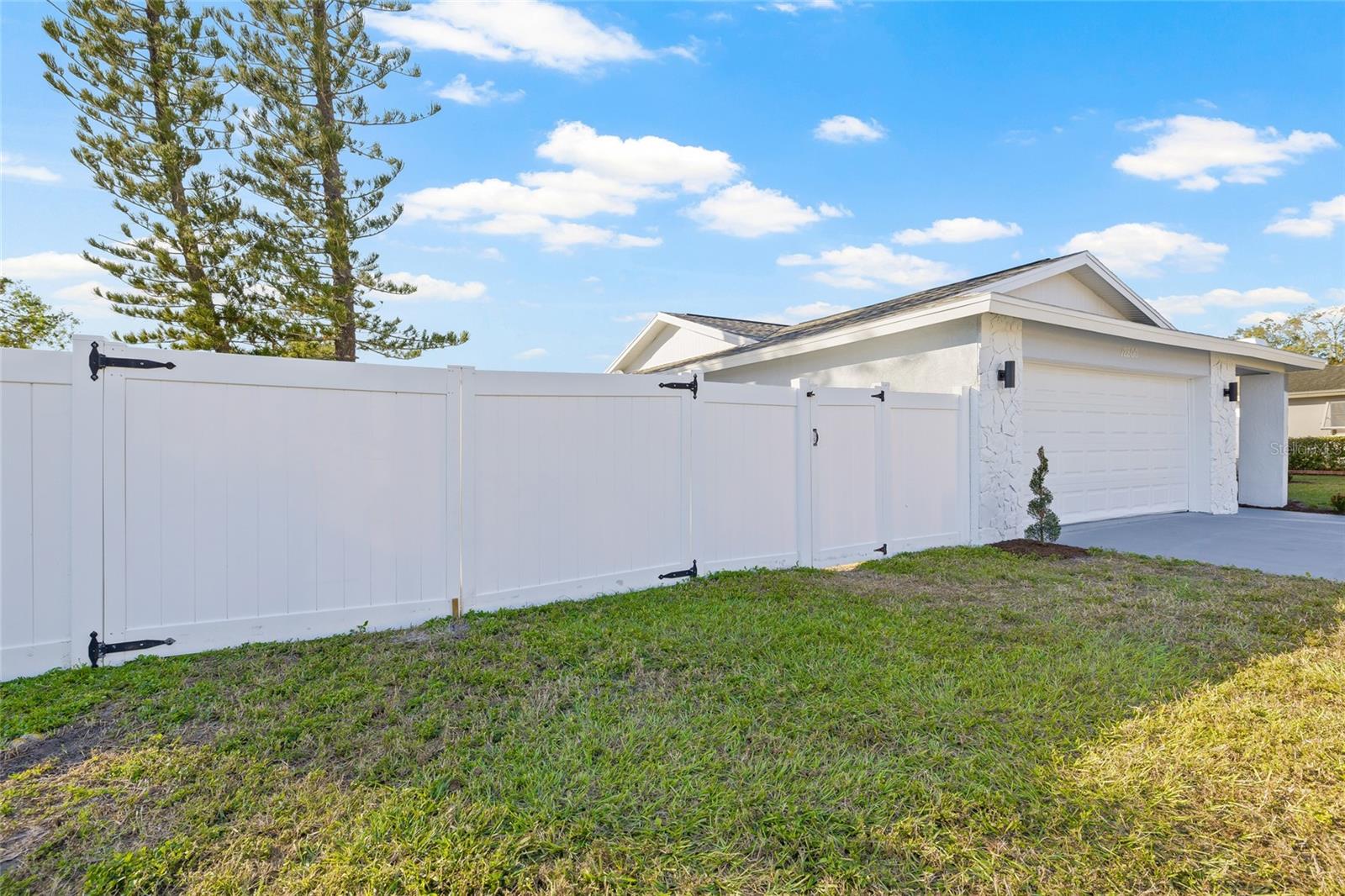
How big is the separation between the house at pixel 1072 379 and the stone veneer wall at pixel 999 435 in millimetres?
19

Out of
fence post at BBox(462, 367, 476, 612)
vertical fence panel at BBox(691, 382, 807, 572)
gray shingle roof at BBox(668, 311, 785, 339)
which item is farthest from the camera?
gray shingle roof at BBox(668, 311, 785, 339)

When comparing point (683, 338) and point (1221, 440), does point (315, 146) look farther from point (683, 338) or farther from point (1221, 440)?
point (1221, 440)

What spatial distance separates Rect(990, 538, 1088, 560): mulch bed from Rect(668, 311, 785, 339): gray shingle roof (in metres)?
6.54

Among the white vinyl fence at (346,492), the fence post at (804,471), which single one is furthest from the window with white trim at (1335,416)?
the white vinyl fence at (346,492)

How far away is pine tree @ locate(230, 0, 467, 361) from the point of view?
10109mm

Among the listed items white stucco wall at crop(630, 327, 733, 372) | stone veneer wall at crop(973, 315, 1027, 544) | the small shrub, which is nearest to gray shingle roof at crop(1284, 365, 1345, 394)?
the small shrub

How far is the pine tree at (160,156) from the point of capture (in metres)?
9.50

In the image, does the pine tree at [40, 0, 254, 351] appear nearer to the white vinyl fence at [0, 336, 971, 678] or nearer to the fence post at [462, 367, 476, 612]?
the white vinyl fence at [0, 336, 971, 678]

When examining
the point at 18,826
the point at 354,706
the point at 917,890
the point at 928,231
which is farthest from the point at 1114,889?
the point at 928,231

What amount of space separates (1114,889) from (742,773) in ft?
3.82

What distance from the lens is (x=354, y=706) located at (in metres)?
3.05

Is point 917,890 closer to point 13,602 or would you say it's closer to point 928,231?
point 13,602

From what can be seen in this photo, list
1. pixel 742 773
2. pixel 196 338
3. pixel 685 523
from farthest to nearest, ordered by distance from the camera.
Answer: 1. pixel 196 338
2. pixel 685 523
3. pixel 742 773

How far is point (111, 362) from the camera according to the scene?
357 centimetres
